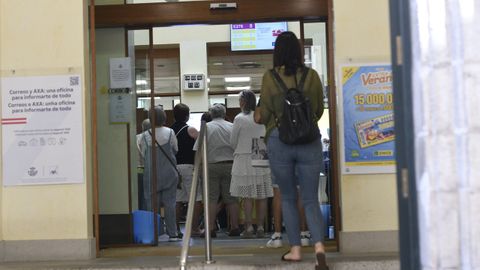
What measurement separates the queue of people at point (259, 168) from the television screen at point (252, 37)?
1.78 meters

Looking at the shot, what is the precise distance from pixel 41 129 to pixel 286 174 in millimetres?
2437

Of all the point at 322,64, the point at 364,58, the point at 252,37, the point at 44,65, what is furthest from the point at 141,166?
the point at 252,37

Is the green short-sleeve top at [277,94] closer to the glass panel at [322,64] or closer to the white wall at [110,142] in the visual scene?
the glass panel at [322,64]

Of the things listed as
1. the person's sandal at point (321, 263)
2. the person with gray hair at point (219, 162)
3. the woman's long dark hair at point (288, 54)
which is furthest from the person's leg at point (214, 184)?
the person's sandal at point (321, 263)

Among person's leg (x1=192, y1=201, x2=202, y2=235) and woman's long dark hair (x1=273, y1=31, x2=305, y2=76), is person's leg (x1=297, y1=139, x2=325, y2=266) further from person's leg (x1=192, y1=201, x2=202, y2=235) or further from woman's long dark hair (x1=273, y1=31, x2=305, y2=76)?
person's leg (x1=192, y1=201, x2=202, y2=235)

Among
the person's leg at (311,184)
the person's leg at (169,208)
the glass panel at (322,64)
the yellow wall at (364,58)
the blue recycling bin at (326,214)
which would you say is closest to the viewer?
the person's leg at (311,184)

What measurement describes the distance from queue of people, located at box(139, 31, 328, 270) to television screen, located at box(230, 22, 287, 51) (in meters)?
1.78

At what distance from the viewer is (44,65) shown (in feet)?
20.5

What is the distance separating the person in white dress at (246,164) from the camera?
24.2 ft

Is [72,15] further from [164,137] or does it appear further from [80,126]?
[164,137]

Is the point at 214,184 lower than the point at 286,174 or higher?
lower

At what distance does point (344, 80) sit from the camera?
19.7ft

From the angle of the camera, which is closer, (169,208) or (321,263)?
(321,263)

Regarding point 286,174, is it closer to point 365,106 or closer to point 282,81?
point 282,81
